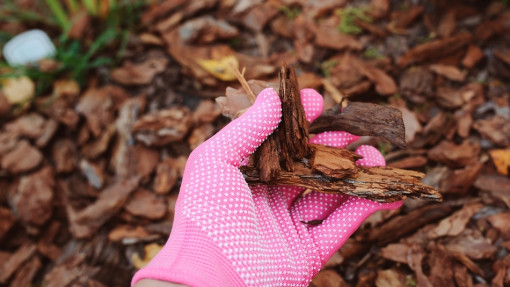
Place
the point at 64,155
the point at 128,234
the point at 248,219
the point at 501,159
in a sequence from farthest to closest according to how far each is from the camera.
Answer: the point at 64,155
the point at 128,234
the point at 501,159
the point at 248,219

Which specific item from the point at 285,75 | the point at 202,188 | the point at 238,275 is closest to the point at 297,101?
the point at 285,75

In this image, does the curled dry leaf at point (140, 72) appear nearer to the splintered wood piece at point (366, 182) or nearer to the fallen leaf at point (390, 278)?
the splintered wood piece at point (366, 182)

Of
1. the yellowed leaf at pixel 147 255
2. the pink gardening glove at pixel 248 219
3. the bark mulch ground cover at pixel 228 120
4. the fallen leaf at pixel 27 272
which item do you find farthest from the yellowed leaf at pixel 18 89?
the pink gardening glove at pixel 248 219

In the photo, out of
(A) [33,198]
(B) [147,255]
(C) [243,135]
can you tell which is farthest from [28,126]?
(C) [243,135]

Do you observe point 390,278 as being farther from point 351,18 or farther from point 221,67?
point 351,18

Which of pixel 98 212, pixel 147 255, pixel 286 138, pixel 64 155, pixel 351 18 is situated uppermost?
pixel 351 18

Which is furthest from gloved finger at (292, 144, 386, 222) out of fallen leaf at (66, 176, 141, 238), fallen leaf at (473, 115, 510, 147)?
fallen leaf at (66, 176, 141, 238)
